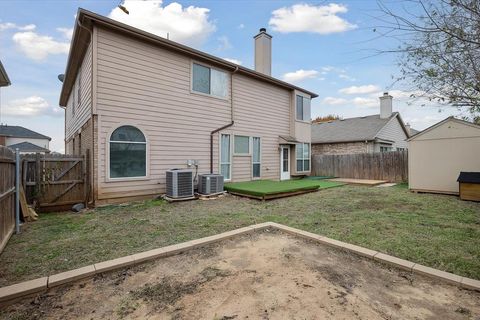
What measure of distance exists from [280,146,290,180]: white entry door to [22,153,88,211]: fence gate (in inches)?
344

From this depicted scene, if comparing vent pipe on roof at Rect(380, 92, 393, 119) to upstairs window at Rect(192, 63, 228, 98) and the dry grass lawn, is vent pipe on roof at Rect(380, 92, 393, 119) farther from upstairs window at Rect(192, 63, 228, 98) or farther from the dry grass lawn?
upstairs window at Rect(192, 63, 228, 98)

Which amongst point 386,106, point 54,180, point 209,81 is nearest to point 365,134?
point 386,106

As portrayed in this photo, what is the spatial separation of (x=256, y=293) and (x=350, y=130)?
61.5 feet

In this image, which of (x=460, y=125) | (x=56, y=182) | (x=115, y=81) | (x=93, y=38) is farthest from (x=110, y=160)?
(x=460, y=125)

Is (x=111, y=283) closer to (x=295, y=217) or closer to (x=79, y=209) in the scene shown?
(x=295, y=217)

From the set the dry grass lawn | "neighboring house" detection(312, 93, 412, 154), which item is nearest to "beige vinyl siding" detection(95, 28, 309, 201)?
the dry grass lawn

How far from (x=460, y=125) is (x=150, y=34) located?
11.2 metres

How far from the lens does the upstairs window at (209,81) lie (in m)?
9.05

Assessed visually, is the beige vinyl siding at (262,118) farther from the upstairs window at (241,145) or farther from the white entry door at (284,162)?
the white entry door at (284,162)

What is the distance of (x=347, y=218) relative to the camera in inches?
224

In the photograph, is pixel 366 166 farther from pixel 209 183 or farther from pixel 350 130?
pixel 209 183

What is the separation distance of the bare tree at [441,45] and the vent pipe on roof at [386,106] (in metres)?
18.1

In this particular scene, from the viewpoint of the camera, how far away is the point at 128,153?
7371mm

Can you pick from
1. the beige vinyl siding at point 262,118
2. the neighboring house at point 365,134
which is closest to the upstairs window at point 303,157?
the beige vinyl siding at point 262,118
